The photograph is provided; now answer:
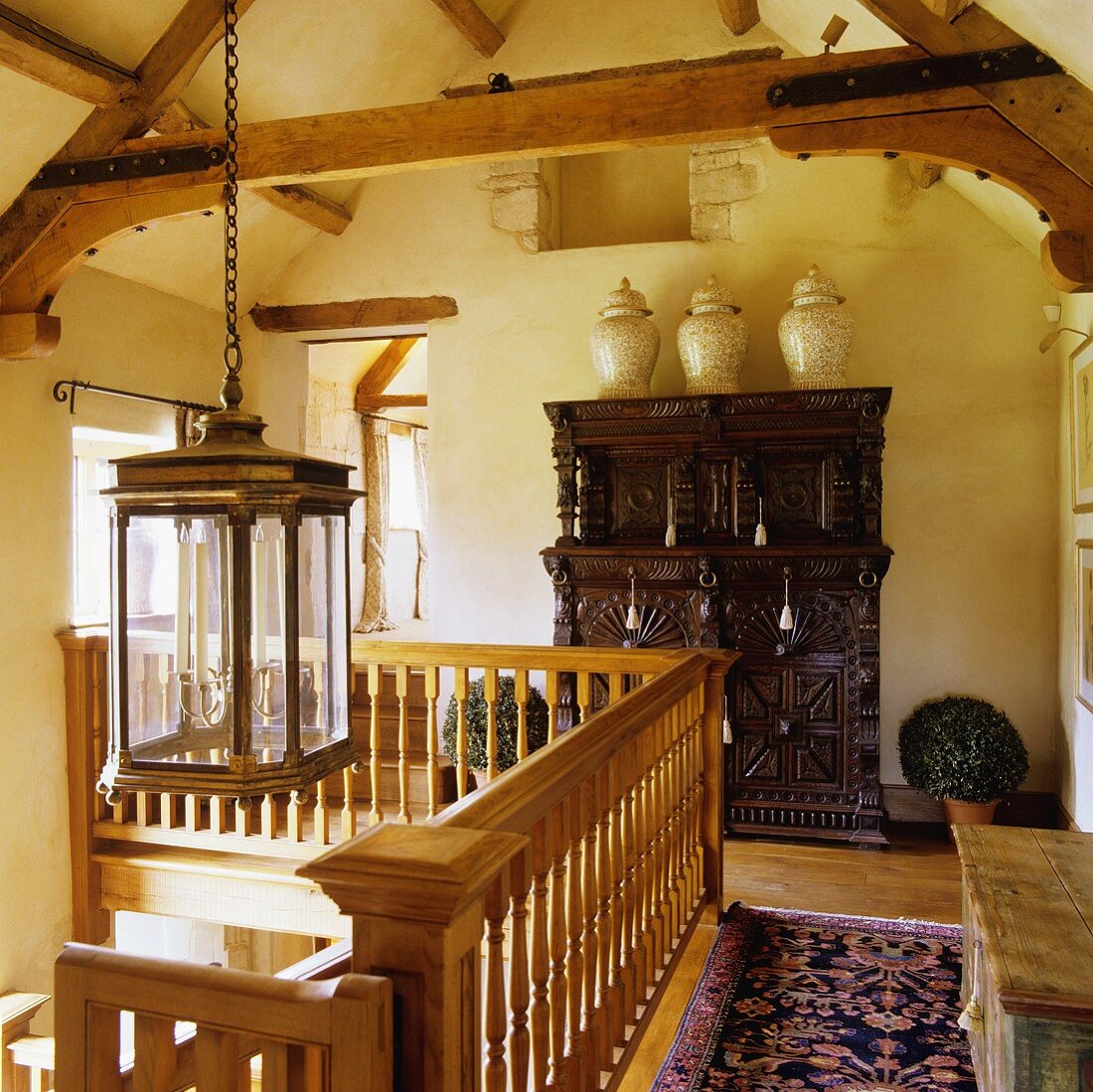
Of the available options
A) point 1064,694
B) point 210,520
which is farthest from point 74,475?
point 1064,694

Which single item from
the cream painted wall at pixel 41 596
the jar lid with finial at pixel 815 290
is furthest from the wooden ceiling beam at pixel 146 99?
the jar lid with finial at pixel 815 290

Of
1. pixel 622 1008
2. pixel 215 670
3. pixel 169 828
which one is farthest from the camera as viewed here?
pixel 169 828

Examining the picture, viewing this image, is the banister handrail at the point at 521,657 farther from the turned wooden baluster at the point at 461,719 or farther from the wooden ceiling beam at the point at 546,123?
the wooden ceiling beam at the point at 546,123

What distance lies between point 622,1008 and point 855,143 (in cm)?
271

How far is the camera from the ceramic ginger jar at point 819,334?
488cm

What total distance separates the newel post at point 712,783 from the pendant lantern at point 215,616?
1.93 metres

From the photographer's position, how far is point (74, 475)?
16.4ft

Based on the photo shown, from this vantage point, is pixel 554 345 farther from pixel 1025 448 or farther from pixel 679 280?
pixel 1025 448

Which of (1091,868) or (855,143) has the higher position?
(855,143)

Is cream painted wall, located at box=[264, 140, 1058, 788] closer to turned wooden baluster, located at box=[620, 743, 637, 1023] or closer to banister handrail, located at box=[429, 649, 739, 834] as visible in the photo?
banister handrail, located at box=[429, 649, 739, 834]

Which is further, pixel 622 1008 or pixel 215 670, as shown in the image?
pixel 622 1008

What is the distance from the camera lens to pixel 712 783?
360 centimetres

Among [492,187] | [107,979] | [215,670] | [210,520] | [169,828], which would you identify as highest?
[492,187]

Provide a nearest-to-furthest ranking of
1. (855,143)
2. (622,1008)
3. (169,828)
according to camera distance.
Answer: (622,1008), (855,143), (169,828)
